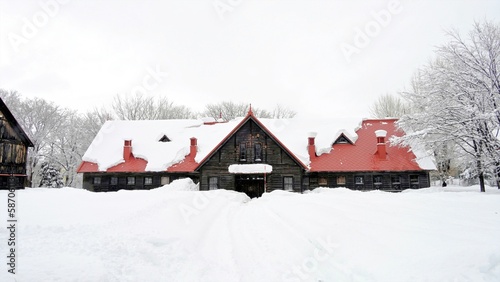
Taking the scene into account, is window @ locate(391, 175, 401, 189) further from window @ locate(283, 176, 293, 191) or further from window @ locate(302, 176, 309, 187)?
window @ locate(283, 176, 293, 191)

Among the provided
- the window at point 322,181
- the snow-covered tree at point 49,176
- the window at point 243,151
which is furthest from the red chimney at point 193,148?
the snow-covered tree at point 49,176

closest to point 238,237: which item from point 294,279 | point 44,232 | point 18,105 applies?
point 294,279

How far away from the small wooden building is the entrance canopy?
17415mm

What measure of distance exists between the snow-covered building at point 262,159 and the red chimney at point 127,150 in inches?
3.8

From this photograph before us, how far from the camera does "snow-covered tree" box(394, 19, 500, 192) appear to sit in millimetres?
18562

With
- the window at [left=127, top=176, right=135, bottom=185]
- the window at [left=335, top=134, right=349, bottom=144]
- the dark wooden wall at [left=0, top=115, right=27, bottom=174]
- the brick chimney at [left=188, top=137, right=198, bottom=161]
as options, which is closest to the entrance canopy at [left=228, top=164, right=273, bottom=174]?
the brick chimney at [left=188, top=137, right=198, bottom=161]

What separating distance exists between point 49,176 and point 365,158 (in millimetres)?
36874

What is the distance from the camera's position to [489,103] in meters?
18.9

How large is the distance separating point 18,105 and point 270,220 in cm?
4179

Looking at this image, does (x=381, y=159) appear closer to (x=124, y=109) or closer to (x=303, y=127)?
(x=303, y=127)

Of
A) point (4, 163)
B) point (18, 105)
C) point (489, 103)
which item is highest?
point (18, 105)

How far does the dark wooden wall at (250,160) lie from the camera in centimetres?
2594

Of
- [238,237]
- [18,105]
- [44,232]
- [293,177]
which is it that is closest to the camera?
[44,232]

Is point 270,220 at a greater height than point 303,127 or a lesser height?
lesser
